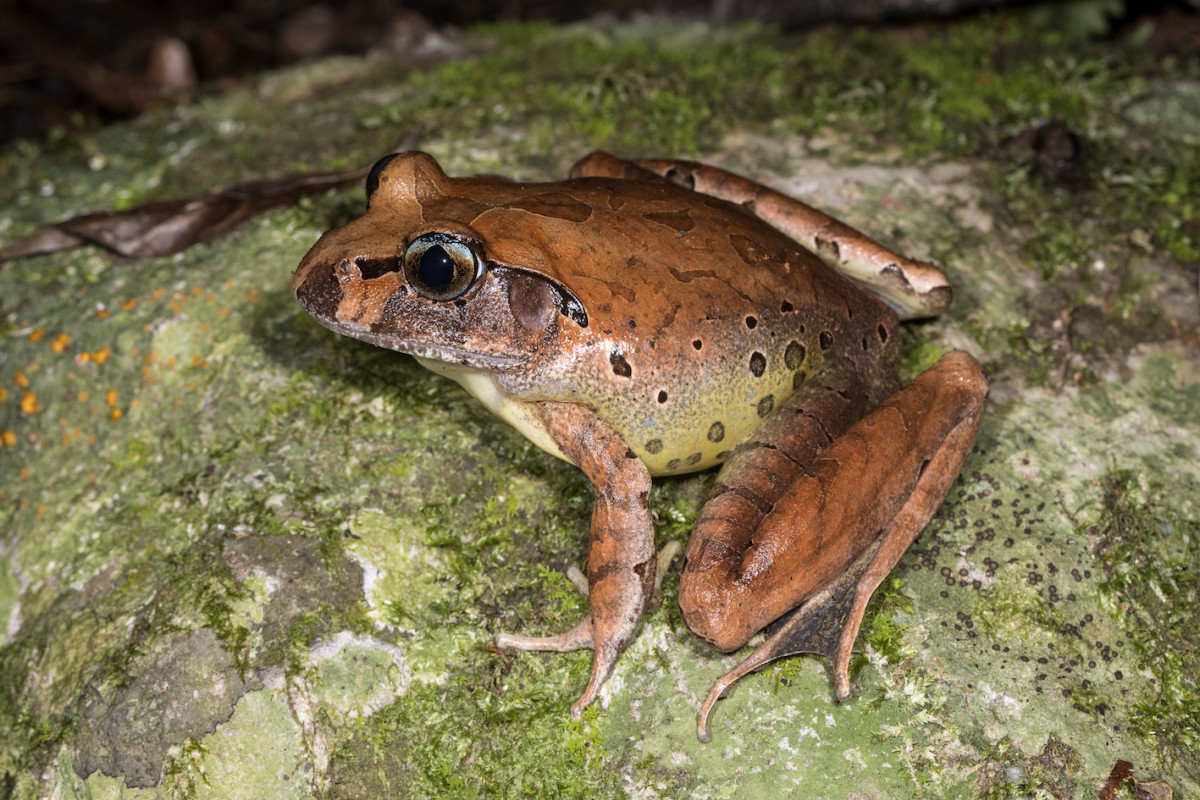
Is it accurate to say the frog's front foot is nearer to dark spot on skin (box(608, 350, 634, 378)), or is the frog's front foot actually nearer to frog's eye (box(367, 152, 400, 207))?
dark spot on skin (box(608, 350, 634, 378))

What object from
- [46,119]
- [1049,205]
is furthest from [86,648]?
[46,119]

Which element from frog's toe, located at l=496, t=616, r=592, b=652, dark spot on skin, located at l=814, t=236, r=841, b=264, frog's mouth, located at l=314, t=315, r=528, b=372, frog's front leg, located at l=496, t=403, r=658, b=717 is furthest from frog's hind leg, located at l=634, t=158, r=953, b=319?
A: frog's toe, located at l=496, t=616, r=592, b=652

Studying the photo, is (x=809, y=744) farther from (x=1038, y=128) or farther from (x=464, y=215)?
(x=1038, y=128)

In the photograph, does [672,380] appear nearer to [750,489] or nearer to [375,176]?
[750,489]

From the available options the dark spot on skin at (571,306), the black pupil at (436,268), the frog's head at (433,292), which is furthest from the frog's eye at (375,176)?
the dark spot on skin at (571,306)

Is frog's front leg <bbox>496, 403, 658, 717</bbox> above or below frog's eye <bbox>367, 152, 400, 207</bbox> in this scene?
below

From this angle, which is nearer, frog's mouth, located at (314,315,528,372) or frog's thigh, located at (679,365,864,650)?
frog's thigh, located at (679,365,864,650)
